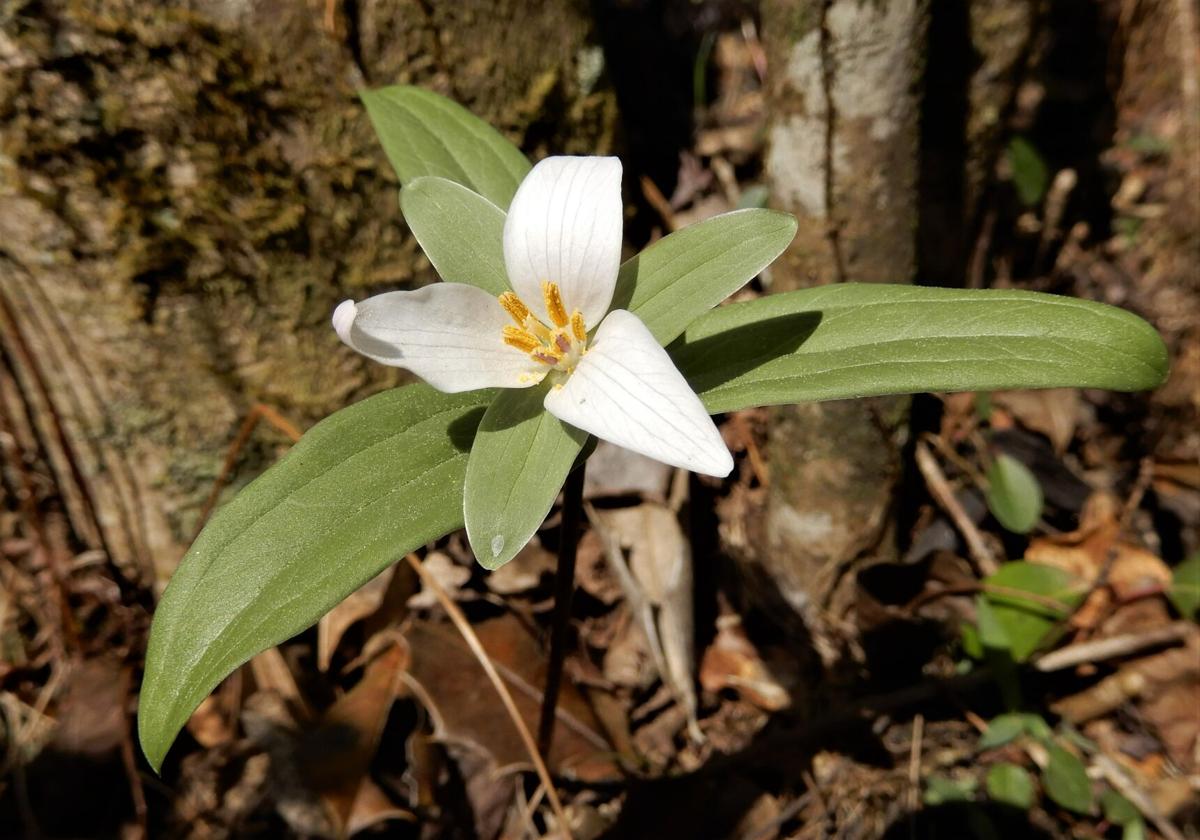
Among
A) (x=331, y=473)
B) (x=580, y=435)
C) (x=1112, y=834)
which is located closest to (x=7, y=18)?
(x=331, y=473)

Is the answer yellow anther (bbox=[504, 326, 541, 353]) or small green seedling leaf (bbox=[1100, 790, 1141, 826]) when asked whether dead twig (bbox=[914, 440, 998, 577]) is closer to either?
small green seedling leaf (bbox=[1100, 790, 1141, 826])

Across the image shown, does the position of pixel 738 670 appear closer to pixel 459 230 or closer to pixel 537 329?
pixel 537 329

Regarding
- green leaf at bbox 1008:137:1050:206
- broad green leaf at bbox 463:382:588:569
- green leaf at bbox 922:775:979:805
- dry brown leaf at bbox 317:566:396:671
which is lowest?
green leaf at bbox 922:775:979:805

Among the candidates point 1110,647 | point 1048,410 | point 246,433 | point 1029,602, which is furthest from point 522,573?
point 1048,410

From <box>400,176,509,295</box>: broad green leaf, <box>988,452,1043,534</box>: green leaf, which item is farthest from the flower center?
<box>988,452,1043,534</box>: green leaf

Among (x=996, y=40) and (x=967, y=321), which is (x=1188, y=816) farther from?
(x=996, y=40)
